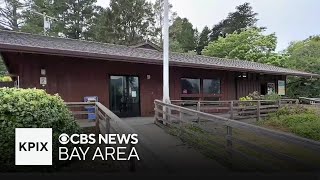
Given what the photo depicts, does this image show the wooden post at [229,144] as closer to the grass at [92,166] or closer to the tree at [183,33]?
Result: the grass at [92,166]

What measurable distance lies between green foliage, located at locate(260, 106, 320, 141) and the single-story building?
125 inches

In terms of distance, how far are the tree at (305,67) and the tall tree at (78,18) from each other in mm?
20162

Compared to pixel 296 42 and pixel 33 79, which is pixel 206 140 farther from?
pixel 296 42

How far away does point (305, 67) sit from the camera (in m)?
28.9

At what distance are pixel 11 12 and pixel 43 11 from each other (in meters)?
4.02

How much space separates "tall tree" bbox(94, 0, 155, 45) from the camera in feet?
123

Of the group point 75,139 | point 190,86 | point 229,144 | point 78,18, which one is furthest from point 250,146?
point 78,18

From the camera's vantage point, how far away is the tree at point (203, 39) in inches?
1853

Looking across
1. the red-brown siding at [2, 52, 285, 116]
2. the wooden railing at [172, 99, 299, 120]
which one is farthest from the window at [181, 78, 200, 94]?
the wooden railing at [172, 99, 299, 120]

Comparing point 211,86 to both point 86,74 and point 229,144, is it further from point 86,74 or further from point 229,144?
point 229,144

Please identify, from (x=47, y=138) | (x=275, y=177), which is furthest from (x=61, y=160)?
(x=275, y=177)

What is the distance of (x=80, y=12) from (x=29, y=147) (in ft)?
109

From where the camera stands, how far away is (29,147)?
5047 millimetres

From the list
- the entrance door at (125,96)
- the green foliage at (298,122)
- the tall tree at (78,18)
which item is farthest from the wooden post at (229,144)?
the tall tree at (78,18)
